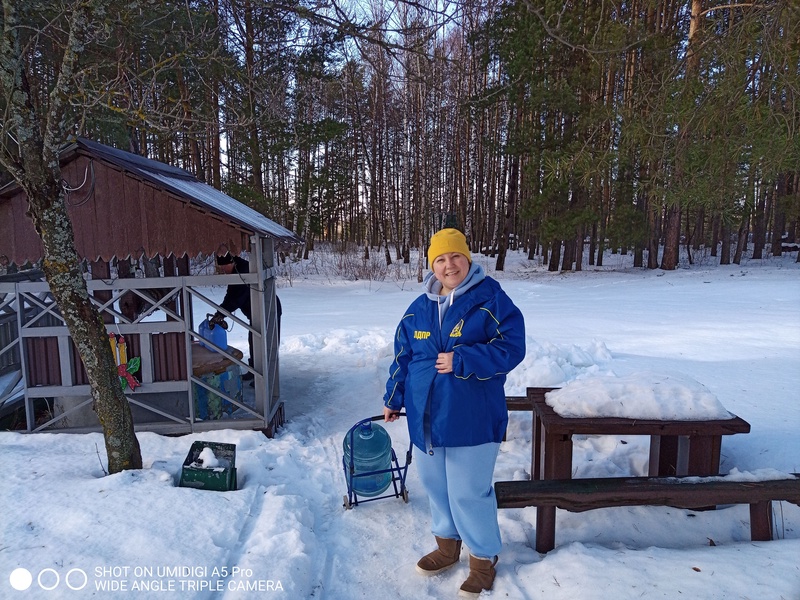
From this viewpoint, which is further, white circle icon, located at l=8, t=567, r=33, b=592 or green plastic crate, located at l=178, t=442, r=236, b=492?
green plastic crate, located at l=178, t=442, r=236, b=492

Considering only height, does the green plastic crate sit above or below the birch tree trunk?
below

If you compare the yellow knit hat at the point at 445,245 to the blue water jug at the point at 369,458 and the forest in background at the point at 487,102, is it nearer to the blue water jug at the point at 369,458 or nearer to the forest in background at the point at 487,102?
the forest in background at the point at 487,102

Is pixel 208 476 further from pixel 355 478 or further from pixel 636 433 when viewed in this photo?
pixel 636 433

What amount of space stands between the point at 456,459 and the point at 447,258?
41.8 inches

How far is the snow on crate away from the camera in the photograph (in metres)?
3.25

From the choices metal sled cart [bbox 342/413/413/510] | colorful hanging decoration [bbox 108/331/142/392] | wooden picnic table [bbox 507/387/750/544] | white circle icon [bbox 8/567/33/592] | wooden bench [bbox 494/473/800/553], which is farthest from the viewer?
colorful hanging decoration [bbox 108/331/142/392]

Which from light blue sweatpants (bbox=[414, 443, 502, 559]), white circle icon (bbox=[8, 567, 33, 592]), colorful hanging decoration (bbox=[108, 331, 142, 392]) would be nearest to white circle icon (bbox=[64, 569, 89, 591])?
white circle icon (bbox=[8, 567, 33, 592])

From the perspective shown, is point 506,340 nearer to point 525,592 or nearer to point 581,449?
point 525,592

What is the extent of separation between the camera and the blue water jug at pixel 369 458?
12.7 ft

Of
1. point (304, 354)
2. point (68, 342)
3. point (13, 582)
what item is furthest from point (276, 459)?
point (304, 354)

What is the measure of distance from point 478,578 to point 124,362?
416cm

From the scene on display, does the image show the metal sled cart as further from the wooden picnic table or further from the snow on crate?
the snow on crate

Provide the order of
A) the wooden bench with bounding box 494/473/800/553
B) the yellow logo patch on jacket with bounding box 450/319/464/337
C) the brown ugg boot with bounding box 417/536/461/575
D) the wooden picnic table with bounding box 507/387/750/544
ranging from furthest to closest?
1. the wooden picnic table with bounding box 507/387/750/544
2. the brown ugg boot with bounding box 417/536/461/575
3. the wooden bench with bounding box 494/473/800/553
4. the yellow logo patch on jacket with bounding box 450/319/464/337

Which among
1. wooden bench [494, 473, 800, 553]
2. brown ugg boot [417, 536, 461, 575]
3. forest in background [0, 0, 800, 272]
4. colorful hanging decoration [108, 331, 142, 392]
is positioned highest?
forest in background [0, 0, 800, 272]
